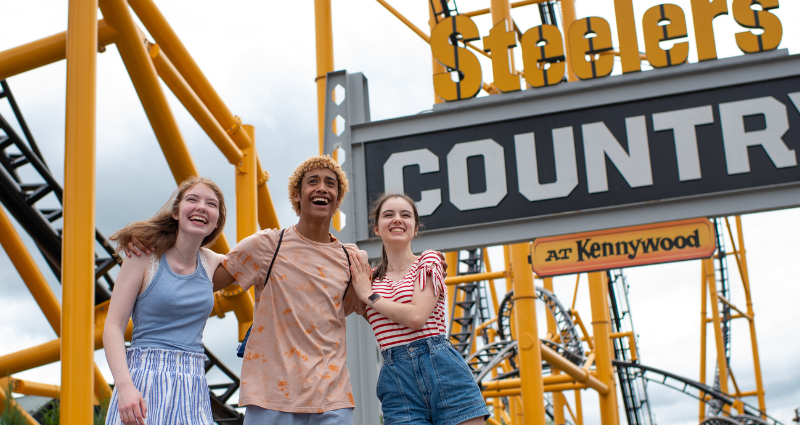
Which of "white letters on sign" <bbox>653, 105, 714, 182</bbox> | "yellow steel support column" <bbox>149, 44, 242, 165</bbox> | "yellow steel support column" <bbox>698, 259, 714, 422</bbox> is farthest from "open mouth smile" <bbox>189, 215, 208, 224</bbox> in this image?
"yellow steel support column" <bbox>698, 259, 714, 422</bbox>

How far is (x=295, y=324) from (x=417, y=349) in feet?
1.54

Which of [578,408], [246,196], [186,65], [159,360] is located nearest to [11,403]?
[246,196]

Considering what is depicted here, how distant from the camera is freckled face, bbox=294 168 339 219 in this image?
2859 millimetres

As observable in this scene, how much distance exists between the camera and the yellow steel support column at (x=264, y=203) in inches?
307

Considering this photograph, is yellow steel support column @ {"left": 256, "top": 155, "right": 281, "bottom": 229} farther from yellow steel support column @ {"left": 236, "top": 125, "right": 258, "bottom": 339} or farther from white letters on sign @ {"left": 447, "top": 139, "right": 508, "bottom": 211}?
white letters on sign @ {"left": 447, "top": 139, "right": 508, "bottom": 211}

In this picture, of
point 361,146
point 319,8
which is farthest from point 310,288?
point 319,8

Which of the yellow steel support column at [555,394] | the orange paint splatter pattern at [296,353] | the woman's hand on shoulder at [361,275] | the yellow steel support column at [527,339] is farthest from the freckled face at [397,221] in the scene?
the yellow steel support column at [555,394]

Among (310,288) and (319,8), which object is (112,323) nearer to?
(310,288)

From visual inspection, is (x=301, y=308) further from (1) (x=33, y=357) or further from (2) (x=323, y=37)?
(2) (x=323, y=37)

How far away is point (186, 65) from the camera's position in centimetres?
608

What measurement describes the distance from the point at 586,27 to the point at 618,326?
13272 millimetres

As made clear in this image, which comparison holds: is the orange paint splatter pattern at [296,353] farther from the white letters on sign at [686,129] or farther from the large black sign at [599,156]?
the white letters on sign at [686,129]

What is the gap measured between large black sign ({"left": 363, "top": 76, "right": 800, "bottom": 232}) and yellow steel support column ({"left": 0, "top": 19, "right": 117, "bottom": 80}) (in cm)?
212

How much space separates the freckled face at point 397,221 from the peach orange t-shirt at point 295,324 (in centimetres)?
20
